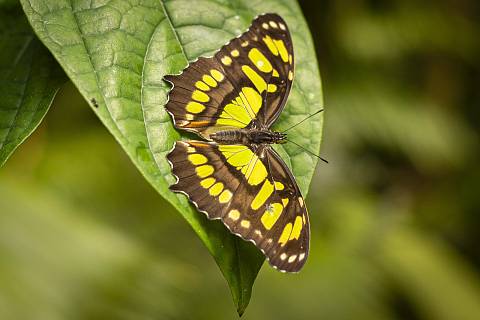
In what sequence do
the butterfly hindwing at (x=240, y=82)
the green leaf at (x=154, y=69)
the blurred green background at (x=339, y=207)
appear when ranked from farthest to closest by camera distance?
the blurred green background at (x=339, y=207)
the butterfly hindwing at (x=240, y=82)
the green leaf at (x=154, y=69)

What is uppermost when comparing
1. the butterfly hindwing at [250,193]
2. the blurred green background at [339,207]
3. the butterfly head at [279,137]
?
the butterfly head at [279,137]

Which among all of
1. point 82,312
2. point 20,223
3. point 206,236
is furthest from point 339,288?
point 206,236

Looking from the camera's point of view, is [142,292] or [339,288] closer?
[142,292]

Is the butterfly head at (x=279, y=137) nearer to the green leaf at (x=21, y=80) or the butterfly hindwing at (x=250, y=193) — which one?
the butterfly hindwing at (x=250, y=193)

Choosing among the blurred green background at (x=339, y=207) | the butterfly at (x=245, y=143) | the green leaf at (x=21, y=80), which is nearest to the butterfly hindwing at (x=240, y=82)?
the butterfly at (x=245, y=143)

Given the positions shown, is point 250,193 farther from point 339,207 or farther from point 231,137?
point 339,207

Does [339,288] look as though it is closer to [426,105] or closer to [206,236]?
[426,105]
